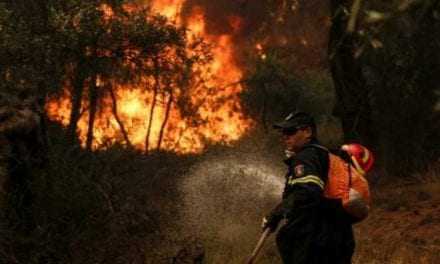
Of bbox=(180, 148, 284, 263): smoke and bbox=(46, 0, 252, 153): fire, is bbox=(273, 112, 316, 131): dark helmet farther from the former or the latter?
bbox=(46, 0, 252, 153): fire

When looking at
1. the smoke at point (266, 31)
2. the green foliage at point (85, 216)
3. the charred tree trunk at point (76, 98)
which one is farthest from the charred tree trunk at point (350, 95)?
the smoke at point (266, 31)

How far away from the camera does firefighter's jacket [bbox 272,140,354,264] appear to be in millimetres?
5820

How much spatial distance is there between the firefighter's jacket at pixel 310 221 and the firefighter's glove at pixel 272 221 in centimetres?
3

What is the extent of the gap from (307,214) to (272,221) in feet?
1.00

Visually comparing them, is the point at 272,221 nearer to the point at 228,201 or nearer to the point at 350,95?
the point at 228,201

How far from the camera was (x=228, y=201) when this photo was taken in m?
14.8

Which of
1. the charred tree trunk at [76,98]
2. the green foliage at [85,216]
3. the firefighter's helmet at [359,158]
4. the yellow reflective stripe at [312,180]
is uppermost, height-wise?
the charred tree trunk at [76,98]

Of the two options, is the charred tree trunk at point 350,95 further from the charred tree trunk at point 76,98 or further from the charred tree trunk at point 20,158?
the charred tree trunk at point 20,158

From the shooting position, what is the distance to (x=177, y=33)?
52.0ft

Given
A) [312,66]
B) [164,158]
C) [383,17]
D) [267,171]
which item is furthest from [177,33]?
[312,66]

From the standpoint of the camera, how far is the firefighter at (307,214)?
5828 mm

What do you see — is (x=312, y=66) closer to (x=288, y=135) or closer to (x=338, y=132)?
(x=338, y=132)

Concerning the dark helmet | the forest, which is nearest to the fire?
the forest

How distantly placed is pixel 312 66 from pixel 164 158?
1902 cm
